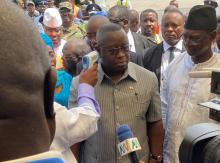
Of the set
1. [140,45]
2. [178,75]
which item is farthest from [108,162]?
[140,45]

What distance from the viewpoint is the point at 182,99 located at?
10.6ft

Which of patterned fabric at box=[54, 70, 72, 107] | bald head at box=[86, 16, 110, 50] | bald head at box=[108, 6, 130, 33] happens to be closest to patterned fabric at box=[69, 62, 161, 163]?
patterned fabric at box=[54, 70, 72, 107]

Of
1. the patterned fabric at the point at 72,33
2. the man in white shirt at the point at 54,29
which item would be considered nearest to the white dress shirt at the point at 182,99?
the man in white shirt at the point at 54,29

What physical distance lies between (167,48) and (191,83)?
5.76 feet

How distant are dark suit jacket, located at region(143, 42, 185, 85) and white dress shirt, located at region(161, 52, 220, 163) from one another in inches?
47.3

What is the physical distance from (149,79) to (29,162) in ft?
8.88

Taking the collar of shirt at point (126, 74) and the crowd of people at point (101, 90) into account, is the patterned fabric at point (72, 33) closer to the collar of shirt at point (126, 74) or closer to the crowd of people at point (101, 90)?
the crowd of people at point (101, 90)

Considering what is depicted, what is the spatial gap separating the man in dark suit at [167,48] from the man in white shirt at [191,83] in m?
1.33

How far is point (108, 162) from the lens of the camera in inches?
127

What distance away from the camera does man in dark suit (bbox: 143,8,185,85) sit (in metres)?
4.77

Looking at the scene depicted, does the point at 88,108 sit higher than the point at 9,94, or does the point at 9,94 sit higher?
the point at 9,94

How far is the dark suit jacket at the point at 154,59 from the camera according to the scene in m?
4.72

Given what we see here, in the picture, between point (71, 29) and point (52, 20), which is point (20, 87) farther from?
point (71, 29)

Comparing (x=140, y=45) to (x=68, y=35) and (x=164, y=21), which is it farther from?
(x=68, y=35)
